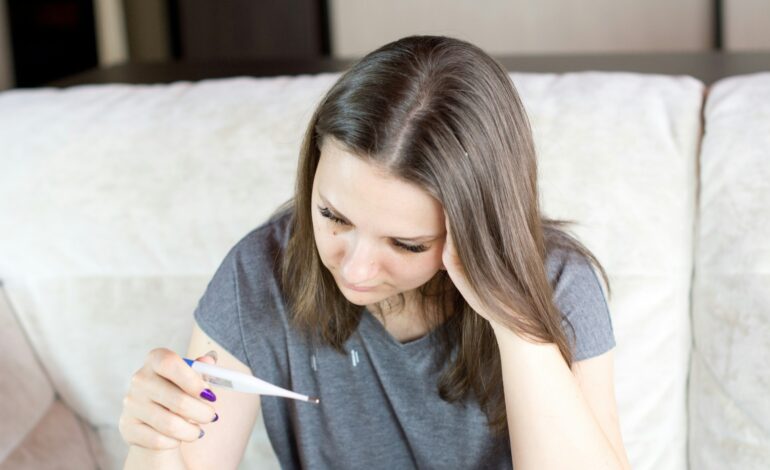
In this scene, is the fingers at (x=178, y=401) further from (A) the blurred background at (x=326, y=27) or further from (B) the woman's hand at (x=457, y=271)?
(A) the blurred background at (x=326, y=27)

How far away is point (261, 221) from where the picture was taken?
5.27 feet

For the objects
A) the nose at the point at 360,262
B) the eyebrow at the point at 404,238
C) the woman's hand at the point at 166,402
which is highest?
the eyebrow at the point at 404,238

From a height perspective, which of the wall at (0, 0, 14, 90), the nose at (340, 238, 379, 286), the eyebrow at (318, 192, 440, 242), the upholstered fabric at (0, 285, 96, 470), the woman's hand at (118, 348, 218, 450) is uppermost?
the eyebrow at (318, 192, 440, 242)

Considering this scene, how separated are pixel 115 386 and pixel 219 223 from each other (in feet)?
0.94

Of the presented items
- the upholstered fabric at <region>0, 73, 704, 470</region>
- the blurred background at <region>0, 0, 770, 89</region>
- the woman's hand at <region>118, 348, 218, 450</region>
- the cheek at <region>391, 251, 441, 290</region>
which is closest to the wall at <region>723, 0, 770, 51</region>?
the blurred background at <region>0, 0, 770, 89</region>

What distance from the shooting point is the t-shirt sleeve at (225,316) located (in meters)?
1.35

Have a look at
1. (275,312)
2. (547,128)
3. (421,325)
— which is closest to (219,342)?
(275,312)

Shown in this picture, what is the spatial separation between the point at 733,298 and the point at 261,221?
0.64m

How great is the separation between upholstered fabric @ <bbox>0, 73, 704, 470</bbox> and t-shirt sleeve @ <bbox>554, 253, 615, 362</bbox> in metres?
0.16

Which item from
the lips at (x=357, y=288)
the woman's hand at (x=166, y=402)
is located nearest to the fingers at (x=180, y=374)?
the woman's hand at (x=166, y=402)

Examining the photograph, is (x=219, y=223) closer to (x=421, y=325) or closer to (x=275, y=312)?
(x=275, y=312)

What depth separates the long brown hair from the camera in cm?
111

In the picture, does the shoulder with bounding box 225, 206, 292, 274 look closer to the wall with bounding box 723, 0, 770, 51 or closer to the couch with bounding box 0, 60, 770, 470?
the couch with bounding box 0, 60, 770, 470

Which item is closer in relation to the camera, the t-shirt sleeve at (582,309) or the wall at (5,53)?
the t-shirt sleeve at (582,309)
